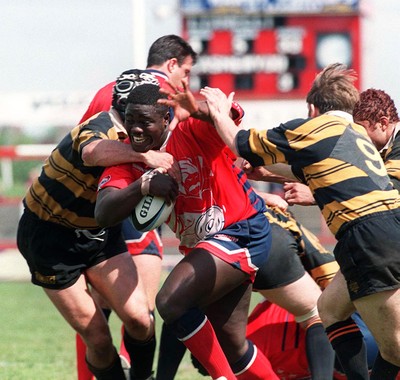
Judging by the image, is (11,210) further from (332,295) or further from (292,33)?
(332,295)

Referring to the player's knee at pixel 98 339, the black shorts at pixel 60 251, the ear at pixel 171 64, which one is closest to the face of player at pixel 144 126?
the black shorts at pixel 60 251

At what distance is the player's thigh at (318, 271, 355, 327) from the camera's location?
4.87 m

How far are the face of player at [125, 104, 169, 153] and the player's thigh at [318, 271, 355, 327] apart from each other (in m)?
1.18

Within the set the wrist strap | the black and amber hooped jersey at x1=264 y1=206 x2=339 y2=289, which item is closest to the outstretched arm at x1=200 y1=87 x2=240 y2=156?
the wrist strap

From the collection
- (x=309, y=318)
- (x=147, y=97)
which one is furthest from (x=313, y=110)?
(x=309, y=318)

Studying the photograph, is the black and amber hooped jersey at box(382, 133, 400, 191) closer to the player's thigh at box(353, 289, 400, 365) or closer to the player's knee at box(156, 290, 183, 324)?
the player's thigh at box(353, 289, 400, 365)

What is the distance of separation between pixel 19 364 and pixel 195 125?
2936 millimetres

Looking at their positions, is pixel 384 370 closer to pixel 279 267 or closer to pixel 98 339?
pixel 279 267

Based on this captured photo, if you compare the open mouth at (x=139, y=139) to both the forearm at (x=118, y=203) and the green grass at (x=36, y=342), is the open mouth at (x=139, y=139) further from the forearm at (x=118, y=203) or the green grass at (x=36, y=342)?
the green grass at (x=36, y=342)

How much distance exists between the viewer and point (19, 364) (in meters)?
6.89

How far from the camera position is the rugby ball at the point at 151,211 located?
455cm

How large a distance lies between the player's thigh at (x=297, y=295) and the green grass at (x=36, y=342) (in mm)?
1142

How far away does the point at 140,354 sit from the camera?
5578 millimetres

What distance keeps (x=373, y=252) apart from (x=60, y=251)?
1.85 metres
